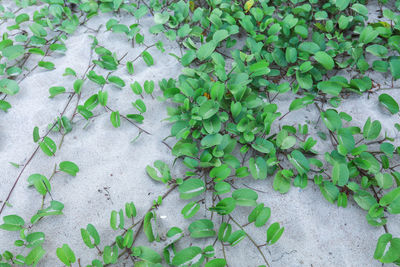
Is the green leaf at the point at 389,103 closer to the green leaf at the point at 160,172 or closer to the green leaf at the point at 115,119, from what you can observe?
the green leaf at the point at 160,172

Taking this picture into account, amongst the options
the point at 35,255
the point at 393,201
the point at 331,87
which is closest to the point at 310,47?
the point at 331,87

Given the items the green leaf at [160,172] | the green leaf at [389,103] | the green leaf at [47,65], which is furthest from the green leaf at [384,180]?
the green leaf at [47,65]

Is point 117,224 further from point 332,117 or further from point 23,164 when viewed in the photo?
point 332,117

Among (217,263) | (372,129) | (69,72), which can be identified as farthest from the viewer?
(69,72)

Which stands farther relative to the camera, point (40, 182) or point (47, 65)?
point (47, 65)

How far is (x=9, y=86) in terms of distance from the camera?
1647 mm

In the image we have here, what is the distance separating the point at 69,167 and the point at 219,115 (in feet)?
2.42

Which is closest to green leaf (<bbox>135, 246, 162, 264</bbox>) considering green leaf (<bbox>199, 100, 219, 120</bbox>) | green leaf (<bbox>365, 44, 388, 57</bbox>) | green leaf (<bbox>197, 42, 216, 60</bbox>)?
green leaf (<bbox>199, 100, 219, 120</bbox>)

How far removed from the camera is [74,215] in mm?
1284

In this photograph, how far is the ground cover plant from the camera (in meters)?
1.20

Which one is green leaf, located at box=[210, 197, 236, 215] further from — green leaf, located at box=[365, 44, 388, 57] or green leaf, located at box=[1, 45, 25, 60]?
green leaf, located at box=[1, 45, 25, 60]

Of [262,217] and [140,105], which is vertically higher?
[140,105]

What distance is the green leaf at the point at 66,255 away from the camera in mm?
1086

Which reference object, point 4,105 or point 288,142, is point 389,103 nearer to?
point 288,142
